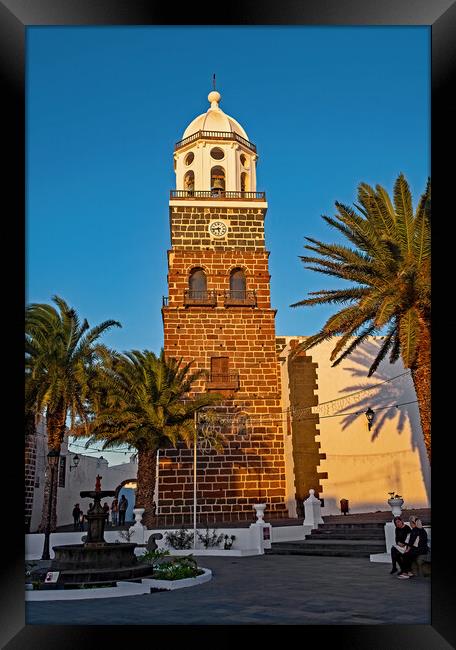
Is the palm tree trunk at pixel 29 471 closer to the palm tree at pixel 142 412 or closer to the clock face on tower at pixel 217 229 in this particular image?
the palm tree at pixel 142 412

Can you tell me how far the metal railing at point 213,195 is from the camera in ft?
87.8

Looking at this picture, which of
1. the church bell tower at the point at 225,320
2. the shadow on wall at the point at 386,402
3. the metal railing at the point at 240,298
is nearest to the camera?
the church bell tower at the point at 225,320

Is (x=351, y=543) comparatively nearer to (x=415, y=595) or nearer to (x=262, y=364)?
(x=415, y=595)

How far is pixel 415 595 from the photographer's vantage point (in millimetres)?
9844

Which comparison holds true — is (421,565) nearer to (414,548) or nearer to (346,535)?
(414,548)

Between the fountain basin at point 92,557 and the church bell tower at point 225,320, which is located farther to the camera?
the church bell tower at point 225,320

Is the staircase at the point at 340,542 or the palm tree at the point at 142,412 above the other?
the palm tree at the point at 142,412

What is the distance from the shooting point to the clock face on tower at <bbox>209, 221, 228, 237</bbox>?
87.9 ft

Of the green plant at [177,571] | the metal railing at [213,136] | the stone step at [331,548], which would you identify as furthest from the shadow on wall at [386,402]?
the green plant at [177,571]

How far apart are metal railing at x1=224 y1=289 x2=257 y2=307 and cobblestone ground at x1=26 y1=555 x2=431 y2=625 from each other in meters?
13.6

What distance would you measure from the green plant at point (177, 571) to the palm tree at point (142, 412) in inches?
297

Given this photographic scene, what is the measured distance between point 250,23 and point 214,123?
72.3ft

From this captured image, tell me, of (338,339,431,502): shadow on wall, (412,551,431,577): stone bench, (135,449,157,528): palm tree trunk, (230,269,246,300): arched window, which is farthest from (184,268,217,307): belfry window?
(412,551,431,577): stone bench
